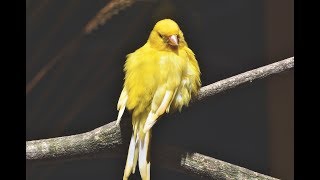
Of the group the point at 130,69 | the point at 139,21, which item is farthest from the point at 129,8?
Result: the point at 130,69

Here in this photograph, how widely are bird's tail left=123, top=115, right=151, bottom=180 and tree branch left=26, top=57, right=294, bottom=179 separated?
0.13 feet

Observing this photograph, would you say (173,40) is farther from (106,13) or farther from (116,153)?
(116,153)

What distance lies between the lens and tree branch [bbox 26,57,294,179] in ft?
7.45

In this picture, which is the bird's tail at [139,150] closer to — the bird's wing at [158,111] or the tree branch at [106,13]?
the bird's wing at [158,111]

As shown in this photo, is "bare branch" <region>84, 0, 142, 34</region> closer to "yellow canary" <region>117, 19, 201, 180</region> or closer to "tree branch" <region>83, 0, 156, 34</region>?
"tree branch" <region>83, 0, 156, 34</region>

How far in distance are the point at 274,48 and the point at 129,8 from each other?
511 mm

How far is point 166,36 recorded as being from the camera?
7.37 feet

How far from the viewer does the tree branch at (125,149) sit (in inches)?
89.4

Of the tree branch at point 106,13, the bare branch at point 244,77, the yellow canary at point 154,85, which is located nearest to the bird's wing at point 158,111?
the yellow canary at point 154,85

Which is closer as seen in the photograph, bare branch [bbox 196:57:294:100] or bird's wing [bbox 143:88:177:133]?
bird's wing [bbox 143:88:177:133]

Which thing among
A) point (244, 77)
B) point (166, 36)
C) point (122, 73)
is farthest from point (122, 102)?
point (244, 77)

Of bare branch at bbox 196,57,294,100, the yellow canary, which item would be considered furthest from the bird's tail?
bare branch at bbox 196,57,294,100

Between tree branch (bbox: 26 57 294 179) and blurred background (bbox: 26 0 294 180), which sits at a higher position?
blurred background (bbox: 26 0 294 180)

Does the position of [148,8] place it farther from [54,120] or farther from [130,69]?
[54,120]
